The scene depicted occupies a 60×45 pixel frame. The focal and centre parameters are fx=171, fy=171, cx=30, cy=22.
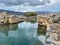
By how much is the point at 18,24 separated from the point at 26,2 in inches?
61.9

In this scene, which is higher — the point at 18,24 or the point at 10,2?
the point at 10,2

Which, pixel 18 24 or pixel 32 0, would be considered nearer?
pixel 32 0

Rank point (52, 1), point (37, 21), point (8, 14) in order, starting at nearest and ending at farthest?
1. point (52, 1)
2. point (8, 14)
3. point (37, 21)

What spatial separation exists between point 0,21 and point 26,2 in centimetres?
166

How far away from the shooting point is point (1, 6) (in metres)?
7.96

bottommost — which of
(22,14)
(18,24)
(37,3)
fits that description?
(18,24)

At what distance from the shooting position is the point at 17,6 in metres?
7.90

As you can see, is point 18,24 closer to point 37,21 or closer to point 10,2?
point 37,21

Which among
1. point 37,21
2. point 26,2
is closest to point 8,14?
point 26,2

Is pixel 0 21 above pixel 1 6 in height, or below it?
below

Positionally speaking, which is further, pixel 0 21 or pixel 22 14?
pixel 0 21

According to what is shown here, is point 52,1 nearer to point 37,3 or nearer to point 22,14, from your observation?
point 37,3

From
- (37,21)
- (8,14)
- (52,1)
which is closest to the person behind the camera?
(52,1)

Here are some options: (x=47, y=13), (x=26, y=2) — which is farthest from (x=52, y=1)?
(x=26, y=2)
